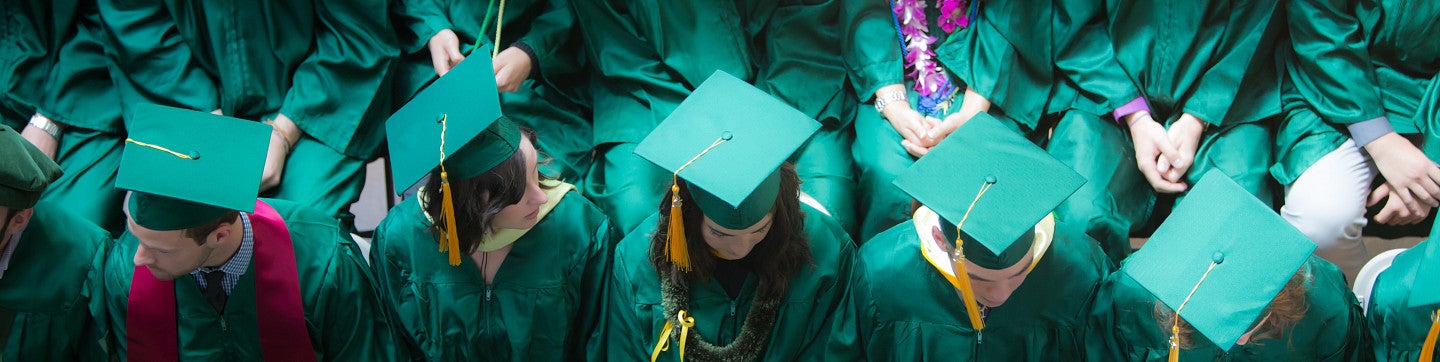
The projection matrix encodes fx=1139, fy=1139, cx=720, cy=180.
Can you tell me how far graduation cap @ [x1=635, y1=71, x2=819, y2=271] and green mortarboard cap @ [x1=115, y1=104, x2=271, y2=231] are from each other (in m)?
0.69

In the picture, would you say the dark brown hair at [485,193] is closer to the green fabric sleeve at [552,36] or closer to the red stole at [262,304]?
the red stole at [262,304]

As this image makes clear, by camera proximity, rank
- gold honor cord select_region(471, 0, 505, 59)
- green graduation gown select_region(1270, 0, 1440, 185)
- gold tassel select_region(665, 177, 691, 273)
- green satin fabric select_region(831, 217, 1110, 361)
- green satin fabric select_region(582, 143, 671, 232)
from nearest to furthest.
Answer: gold tassel select_region(665, 177, 691, 273), green satin fabric select_region(831, 217, 1110, 361), green graduation gown select_region(1270, 0, 1440, 185), green satin fabric select_region(582, 143, 671, 232), gold honor cord select_region(471, 0, 505, 59)

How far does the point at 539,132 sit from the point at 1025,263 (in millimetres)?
1211

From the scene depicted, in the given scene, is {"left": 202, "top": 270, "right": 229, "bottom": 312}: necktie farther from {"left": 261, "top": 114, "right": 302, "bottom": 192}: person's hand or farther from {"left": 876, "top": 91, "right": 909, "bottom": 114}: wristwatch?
{"left": 876, "top": 91, "right": 909, "bottom": 114}: wristwatch

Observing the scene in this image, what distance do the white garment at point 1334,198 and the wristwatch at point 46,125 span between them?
2.69 m

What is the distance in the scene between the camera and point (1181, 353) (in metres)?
2.07

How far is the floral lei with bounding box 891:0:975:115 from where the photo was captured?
8.46 ft

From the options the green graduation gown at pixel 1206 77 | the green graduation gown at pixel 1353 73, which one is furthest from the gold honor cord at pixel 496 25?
the green graduation gown at pixel 1353 73

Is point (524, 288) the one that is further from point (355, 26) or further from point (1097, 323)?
point (1097, 323)

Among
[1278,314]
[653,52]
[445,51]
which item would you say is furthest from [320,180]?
[1278,314]

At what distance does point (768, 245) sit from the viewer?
204cm

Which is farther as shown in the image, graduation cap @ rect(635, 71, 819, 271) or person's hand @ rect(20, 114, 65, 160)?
person's hand @ rect(20, 114, 65, 160)

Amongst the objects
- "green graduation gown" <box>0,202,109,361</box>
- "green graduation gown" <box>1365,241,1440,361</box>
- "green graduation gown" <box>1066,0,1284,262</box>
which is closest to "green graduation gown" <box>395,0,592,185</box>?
"green graduation gown" <box>0,202,109,361</box>

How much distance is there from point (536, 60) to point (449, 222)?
29.6 inches
